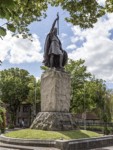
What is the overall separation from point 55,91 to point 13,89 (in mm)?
38000

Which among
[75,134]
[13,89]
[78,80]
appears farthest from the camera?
[13,89]

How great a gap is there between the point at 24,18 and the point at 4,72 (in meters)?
53.1

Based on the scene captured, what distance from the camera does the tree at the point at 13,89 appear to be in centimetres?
5841

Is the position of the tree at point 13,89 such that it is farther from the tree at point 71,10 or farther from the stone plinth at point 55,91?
the tree at point 71,10

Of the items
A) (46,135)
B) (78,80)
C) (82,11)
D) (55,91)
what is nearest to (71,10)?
(82,11)

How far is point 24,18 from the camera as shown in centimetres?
887

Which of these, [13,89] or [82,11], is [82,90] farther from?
[82,11]

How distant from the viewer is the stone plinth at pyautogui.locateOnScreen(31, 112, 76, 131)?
64.9 feet

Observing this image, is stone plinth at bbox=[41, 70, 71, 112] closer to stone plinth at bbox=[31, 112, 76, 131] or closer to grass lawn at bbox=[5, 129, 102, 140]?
stone plinth at bbox=[31, 112, 76, 131]

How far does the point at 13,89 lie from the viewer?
5841cm

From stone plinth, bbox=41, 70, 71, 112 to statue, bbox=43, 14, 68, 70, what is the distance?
1062 millimetres

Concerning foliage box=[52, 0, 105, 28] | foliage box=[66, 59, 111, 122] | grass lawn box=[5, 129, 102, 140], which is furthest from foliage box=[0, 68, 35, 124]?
foliage box=[52, 0, 105, 28]

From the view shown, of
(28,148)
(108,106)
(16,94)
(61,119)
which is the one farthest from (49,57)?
(16,94)

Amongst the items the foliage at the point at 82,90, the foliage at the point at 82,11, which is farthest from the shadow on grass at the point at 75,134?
the foliage at the point at 82,90
